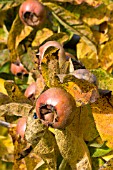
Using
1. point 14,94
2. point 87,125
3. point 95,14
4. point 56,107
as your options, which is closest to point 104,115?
point 87,125

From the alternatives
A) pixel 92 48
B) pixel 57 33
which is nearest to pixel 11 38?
pixel 57 33

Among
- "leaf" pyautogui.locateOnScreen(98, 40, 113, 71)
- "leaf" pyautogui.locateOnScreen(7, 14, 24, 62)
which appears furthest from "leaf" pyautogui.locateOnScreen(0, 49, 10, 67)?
"leaf" pyautogui.locateOnScreen(98, 40, 113, 71)

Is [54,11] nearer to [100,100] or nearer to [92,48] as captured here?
[92,48]

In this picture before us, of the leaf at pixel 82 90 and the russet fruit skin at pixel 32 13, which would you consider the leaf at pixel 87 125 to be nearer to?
the leaf at pixel 82 90

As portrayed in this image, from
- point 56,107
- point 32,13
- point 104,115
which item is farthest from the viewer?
point 32,13

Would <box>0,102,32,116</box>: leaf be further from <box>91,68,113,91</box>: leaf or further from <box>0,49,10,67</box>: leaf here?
<box>0,49,10,67</box>: leaf

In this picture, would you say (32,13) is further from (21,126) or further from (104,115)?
(104,115)
